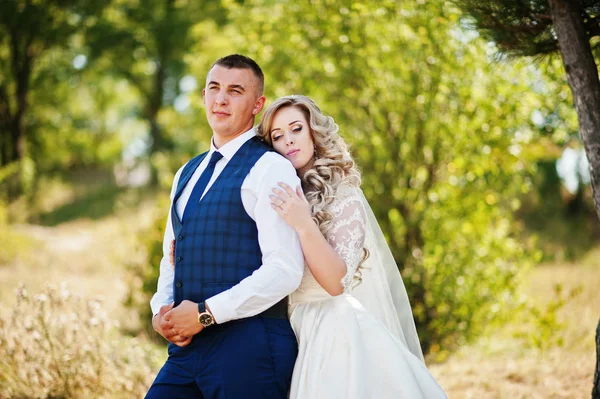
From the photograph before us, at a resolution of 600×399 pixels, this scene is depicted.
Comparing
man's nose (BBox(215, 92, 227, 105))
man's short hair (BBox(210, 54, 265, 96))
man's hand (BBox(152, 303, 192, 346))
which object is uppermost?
man's short hair (BBox(210, 54, 265, 96))

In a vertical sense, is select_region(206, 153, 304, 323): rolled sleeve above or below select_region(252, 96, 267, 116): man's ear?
below

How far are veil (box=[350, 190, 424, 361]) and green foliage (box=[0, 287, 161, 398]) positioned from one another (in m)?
2.05

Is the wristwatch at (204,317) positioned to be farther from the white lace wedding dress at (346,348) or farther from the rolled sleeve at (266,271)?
the white lace wedding dress at (346,348)

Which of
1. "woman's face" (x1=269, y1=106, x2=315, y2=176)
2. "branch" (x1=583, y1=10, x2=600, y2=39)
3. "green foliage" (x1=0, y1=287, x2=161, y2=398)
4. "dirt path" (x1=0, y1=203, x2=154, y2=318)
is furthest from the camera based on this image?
"dirt path" (x1=0, y1=203, x2=154, y2=318)

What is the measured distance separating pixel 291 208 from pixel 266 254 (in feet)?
0.67

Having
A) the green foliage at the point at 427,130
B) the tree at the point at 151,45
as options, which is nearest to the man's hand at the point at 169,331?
the green foliage at the point at 427,130

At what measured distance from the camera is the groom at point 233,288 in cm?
226

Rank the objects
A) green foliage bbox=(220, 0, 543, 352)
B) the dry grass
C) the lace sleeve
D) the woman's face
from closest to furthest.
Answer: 1. the lace sleeve
2. the woman's face
3. the dry grass
4. green foliage bbox=(220, 0, 543, 352)

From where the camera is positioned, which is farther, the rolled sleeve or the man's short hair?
the man's short hair

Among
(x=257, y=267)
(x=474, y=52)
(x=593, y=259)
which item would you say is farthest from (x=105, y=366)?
(x=593, y=259)

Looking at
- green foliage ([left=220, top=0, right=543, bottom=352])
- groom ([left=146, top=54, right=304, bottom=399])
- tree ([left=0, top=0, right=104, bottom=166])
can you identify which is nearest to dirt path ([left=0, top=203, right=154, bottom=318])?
green foliage ([left=220, top=0, right=543, bottom=352])

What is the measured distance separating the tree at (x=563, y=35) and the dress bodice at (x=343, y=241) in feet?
4.39

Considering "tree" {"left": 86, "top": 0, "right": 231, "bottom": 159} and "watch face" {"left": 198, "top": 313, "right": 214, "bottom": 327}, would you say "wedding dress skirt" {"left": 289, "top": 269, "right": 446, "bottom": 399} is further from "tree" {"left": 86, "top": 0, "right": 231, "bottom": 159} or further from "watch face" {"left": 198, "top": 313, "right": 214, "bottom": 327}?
"tree" {"left": 86, "top": 0, "right": 231, "bottom": 159}

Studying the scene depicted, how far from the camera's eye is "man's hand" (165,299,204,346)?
2.29m
